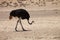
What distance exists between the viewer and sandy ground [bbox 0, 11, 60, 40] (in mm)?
6008

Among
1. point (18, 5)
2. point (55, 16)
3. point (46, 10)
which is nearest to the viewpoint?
point (55, 16)

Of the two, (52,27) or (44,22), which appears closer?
(52,27)

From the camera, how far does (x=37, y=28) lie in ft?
21.7

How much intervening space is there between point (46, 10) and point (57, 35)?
2.21m

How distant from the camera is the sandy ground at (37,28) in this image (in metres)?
6.01

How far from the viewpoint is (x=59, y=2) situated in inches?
355

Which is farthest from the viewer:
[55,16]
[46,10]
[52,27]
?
[46,10]

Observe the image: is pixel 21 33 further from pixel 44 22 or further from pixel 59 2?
pixel 59 2

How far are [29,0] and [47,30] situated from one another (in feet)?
9.42

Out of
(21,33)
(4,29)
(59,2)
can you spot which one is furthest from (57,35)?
(59,2)

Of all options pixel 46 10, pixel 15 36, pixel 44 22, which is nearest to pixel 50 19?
pixel 44 22

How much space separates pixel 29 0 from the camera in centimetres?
915

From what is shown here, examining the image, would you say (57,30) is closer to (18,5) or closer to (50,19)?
(50,19)

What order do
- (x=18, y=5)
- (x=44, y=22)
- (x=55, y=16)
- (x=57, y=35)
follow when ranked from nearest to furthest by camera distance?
1. (x=57, y=35)
2. (x=44, y=22)
3. (x=55, y=16)
4. (x=18, y=5)
